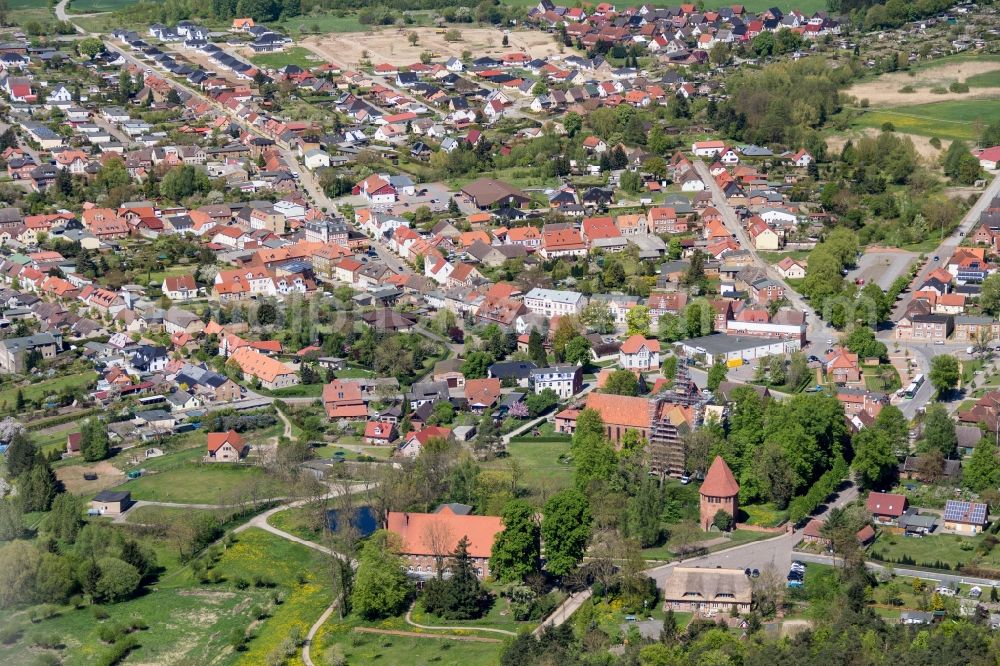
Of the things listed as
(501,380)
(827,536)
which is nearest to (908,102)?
(501,380)

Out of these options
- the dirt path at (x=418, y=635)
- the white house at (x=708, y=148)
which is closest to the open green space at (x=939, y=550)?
the dirt path at (x=418, y=635)

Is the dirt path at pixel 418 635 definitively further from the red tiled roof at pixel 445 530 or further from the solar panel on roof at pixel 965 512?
the solar panel on roof at pixel 965 512

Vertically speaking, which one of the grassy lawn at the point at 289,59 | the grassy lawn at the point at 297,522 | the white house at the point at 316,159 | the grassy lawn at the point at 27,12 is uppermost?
the grassy lawn at the point at 27,12

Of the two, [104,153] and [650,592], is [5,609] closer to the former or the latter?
[650,592]

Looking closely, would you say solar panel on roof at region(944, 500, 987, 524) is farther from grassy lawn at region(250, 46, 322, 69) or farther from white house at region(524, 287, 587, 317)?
grassy lawn at region(250, 46, 322, 69)

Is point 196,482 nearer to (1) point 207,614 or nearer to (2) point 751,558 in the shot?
(1) point 207,614

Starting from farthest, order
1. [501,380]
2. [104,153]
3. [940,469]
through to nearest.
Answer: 1. [104,153]
2. [501,380]
3. [940,469]

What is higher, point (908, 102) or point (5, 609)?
point (908, 102)
